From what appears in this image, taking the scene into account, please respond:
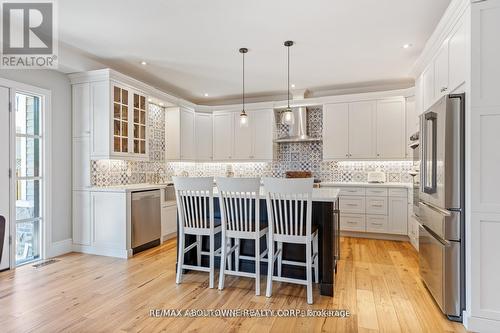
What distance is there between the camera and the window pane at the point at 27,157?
3.60m

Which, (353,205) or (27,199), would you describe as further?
(353,205)

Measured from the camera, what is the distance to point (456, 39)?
2.40 m

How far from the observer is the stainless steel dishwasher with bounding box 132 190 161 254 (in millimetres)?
4023

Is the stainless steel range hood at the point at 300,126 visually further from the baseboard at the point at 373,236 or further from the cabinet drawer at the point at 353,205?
the baseboard at the point at 373,236

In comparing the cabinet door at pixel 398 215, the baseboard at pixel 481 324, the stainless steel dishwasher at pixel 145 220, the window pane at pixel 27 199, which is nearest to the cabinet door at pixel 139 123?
the stainless steel dishwasher at pixel 145 220

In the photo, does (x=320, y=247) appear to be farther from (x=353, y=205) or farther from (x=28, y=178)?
(x=28, y=178)

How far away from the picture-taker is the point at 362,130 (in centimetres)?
523

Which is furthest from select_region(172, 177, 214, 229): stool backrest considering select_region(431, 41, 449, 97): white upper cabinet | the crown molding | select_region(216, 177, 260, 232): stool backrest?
the crown molding

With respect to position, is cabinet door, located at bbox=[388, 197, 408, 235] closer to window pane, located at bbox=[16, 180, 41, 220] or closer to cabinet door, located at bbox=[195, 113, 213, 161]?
cabinet door, located at bbox=[195, 113, 213, 161]

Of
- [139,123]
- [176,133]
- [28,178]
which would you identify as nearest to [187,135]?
[176,133]

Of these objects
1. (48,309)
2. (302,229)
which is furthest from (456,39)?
(48,309)

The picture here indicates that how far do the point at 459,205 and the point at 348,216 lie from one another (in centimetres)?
289

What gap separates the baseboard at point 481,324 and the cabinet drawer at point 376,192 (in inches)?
111

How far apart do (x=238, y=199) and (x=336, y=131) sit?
3.22 metres
